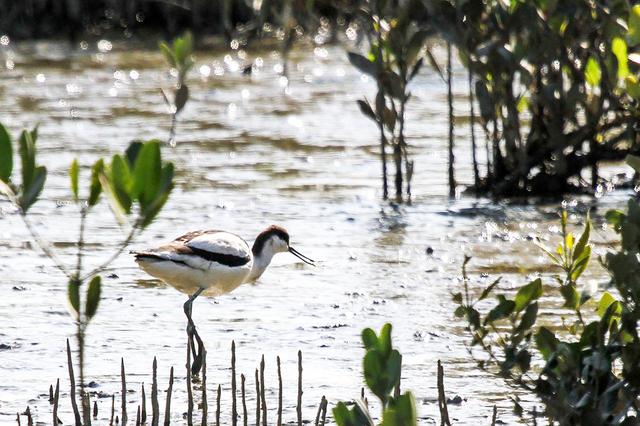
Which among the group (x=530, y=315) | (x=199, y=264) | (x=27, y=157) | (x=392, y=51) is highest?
(x=392, y=51)

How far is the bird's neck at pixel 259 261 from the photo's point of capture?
26.8ft

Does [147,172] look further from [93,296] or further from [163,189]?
[93,296]

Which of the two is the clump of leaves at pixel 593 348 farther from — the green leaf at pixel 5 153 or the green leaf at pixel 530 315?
the green leaf at pixel 5 153

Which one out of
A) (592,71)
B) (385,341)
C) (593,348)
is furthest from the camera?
(592,71)

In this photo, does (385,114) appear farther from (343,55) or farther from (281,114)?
(343,55)

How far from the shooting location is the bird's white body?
722 centimetres

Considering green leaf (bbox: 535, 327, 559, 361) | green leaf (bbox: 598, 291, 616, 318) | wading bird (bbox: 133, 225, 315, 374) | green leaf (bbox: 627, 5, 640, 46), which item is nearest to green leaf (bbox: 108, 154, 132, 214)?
green leaf (bbox: 535, 327, 559, 361)

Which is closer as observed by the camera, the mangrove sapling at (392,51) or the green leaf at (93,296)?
the green leaf at (93,296)

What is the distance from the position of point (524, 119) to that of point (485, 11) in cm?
515

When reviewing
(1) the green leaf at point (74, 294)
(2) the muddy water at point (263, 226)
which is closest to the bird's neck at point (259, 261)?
(2) the muddy water at point (263, 226)

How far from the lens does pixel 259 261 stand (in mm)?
8266

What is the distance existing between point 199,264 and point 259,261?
92 cm

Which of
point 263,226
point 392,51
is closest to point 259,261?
point 263,226

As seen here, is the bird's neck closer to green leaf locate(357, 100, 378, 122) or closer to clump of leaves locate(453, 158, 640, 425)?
green leaf locate(357, 100, 378, 122)
